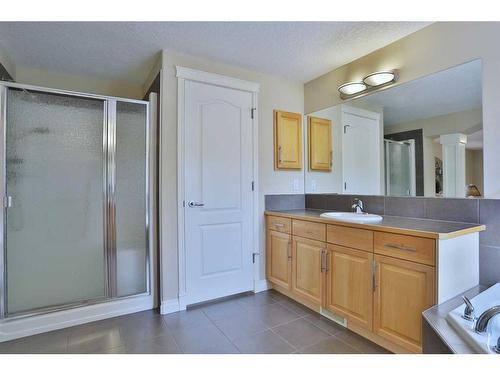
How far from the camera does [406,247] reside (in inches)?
61.5

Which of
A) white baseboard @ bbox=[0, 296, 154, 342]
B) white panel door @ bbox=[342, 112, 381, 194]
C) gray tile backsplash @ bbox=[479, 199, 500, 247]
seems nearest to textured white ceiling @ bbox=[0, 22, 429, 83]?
white panel door @ bbox=[342, 112, 381, 194]

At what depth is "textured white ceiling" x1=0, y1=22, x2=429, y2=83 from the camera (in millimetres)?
1962

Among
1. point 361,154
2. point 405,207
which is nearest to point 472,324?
point 405,207

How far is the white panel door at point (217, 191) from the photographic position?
240 cm

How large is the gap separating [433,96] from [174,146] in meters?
2.14

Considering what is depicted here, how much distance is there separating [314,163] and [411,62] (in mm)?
1291

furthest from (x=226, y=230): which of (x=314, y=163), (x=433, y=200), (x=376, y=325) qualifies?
(x=433, y=200)

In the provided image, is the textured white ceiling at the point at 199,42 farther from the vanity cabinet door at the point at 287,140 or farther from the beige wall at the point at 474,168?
the beige wall at the point at 474,168

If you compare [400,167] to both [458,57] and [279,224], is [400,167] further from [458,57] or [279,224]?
[279,224]

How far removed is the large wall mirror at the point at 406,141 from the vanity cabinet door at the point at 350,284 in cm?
78

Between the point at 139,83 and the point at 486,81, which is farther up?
the point at 139,83

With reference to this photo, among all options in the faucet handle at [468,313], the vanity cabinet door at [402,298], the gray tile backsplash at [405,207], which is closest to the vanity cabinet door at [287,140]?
the gray tile backsplash at [405,207]

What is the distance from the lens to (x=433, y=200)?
1.98m

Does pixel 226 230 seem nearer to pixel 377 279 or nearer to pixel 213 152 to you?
pixel 213 152
